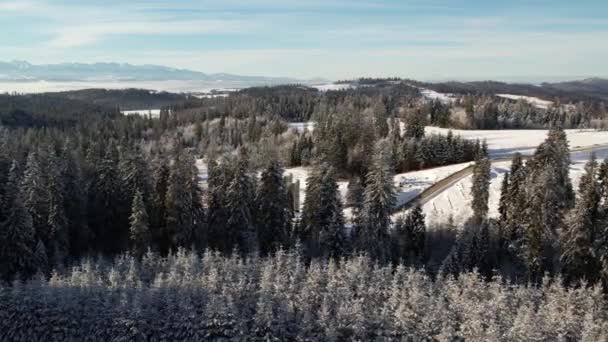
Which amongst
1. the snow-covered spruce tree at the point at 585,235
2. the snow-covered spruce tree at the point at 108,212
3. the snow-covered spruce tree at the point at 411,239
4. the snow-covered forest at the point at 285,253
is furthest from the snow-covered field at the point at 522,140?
the snow-covered spruce tree at the point at 108,212

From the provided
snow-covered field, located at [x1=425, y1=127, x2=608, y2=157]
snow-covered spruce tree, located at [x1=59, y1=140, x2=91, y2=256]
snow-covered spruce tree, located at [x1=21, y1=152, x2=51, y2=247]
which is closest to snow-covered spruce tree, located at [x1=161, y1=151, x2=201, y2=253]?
snow-covered spruce tree, located at [x1=59, y1=140, x2=91, y2=256]

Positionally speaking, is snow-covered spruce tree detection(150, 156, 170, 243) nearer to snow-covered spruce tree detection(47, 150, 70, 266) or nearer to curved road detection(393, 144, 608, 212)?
snow-covered spruce tree detection(47, 150, 70, 266)

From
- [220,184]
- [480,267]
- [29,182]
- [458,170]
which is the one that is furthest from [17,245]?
[458,170]

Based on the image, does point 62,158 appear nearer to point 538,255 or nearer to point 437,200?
point 437,200

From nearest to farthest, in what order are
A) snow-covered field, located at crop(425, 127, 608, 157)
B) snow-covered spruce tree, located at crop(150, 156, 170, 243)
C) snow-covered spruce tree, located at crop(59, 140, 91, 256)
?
snow-covered spruce tree, located at crop(150, 156, 170, 243) → snow-covered spruce tree, located at crop(59, 140, 91, 256) → snow-covered field, located at crop(425, 127, 608, 157)

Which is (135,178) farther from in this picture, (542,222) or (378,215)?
(542,222)

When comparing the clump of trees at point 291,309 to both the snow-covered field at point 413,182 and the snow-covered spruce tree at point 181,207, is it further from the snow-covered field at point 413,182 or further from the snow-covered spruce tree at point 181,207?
the snow-covered field at point 413,182
